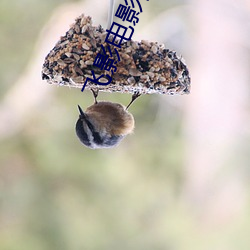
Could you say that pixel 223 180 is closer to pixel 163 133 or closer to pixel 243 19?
pixel 163 133

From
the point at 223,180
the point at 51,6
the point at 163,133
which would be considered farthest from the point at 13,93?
the point at 223,180

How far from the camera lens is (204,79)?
103 inches

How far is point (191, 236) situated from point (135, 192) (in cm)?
40

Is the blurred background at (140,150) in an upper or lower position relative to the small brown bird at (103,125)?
upper

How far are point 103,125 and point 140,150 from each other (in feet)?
5.86

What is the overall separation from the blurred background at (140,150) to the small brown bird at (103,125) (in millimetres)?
1383

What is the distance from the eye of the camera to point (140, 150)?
9.53 feet

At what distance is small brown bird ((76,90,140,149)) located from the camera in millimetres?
1099

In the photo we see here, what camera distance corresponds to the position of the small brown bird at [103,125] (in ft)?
3.60
